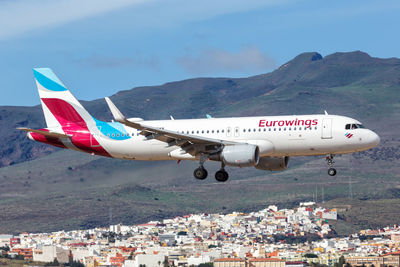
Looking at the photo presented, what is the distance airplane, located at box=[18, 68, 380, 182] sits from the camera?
250 feet

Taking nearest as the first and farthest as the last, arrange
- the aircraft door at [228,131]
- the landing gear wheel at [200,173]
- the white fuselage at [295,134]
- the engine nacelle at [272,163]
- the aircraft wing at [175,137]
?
the aircraft wing at [175,137] → the white fuselage at [295,134] → the aircraft door at [228,131] → the landing gear wheel at [200,173] → the engine nacelle at [272,163]

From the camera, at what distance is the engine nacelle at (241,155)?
245 ft

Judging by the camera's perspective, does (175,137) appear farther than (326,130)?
Yes

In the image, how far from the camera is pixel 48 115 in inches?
3398

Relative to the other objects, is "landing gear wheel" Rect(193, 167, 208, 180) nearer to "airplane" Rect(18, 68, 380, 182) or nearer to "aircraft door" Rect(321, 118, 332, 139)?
"airplane" Rect(18, 68, 380, 182)

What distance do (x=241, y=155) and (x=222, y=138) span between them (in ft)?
13.7

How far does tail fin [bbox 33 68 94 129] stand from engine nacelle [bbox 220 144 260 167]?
15.6 meters

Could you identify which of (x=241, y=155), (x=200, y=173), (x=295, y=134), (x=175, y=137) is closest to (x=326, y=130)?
(x=295, y=134)

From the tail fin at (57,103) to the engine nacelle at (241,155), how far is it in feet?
51.2

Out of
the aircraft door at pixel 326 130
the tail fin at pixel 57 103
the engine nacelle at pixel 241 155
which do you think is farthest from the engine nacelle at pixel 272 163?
the tail fin at pixel 57 103

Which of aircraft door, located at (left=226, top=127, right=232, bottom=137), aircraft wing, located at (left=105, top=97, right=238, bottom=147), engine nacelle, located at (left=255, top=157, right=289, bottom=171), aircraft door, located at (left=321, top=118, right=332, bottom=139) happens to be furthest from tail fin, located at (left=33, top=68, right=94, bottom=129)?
aircraft door, located at (left=321, top=118, right=332, bottom=139)

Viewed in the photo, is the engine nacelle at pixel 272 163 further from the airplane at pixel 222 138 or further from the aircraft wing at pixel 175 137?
the aircraft wing at pixel 175 137

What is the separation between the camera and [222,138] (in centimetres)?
7856

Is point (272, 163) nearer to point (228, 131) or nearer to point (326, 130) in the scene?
point (228, 131)
